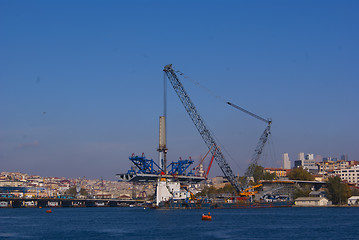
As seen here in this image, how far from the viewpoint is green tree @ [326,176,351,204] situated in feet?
532

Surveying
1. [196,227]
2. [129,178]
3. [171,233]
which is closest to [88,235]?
[171,233]

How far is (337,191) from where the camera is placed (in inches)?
6378

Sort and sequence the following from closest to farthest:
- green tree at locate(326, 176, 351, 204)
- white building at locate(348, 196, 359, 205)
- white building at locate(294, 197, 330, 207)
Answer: green tree at locate(326, 176, 351, 204)
white building at locate(294, 197, 330, 207)
white building at locate(348, 196, 359, 205)

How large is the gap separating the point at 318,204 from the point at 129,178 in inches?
2546

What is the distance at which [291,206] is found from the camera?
16212cm

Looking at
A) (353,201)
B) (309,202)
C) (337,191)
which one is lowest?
(309,202)

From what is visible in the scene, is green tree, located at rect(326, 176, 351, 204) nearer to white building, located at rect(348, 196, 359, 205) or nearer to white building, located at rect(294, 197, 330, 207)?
white building, located at rect(348, 196, 359, 205)

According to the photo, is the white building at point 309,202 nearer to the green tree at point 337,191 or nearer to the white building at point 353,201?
the green tree at point 337,191

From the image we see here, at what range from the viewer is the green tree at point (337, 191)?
532ft

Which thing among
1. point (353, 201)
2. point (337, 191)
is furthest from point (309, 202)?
point (353, 201)

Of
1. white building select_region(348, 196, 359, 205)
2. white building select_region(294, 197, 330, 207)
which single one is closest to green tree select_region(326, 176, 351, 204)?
white building select_region(348, 196, 359, 205)

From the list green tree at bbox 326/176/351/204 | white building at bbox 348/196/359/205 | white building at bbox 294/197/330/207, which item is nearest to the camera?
green tree at bbox 326/176/351/204

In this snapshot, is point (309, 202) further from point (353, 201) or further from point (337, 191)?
point (353, 201)

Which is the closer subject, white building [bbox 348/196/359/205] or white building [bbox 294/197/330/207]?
white building [bbox 294/197/330/207]
